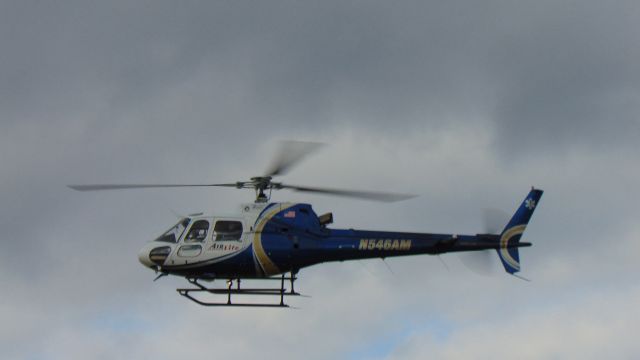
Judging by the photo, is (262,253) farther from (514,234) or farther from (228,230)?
(514,234)

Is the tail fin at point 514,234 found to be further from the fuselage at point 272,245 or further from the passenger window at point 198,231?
the passenger window at point 198,231

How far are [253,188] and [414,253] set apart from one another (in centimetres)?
473

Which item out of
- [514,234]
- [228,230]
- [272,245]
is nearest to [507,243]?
[514,234]

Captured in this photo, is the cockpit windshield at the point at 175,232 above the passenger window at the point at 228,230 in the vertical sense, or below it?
below

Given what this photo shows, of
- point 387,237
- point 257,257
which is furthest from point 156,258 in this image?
point 387,237

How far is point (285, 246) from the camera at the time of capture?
22.7 m

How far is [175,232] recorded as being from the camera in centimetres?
2330

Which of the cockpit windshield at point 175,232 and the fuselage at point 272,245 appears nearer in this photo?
the fuselage at point 272,245

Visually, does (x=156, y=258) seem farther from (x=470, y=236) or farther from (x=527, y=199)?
(x=527, y=199)

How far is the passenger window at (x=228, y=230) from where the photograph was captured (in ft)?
74.7

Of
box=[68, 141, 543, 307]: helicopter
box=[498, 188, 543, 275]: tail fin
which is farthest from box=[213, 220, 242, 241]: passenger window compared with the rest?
box=[498, 188, 543, 275]: tail fin

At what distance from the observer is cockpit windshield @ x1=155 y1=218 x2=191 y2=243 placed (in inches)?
912

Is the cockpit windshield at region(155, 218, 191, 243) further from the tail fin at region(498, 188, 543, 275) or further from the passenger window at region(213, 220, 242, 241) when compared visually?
the tail fin at region(498, 188, 543, 275)

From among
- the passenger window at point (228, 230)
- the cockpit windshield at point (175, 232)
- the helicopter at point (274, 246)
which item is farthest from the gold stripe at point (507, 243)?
the cockpit windshield at point (175, 232)
